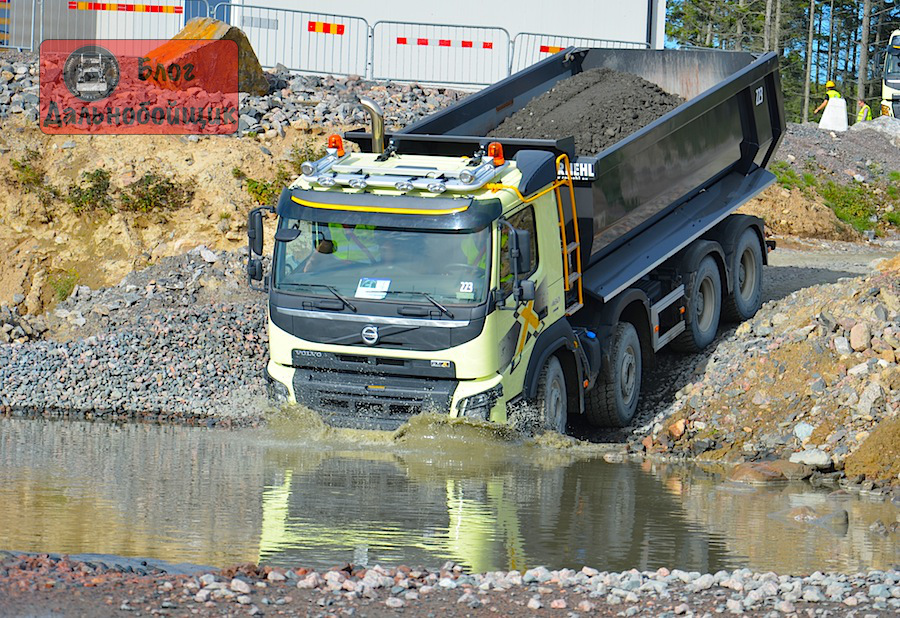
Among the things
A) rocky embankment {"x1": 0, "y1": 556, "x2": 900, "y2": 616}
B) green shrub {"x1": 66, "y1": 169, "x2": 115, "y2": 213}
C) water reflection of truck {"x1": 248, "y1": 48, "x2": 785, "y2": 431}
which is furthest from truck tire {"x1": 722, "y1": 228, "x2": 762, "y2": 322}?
green shrub {"x1": 66, "y1": 169, "x2": 115, "y2": 213}

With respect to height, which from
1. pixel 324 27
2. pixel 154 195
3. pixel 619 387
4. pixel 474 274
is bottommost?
pixel 619 387

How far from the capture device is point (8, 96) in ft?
69.7

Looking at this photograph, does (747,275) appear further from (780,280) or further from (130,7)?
(130,7)

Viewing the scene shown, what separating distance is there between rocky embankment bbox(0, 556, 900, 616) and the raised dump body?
18.1 feet

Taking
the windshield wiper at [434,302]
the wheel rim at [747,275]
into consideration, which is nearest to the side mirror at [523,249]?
the windshield wiper at [434,302]

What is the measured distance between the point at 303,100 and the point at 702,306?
377 inches

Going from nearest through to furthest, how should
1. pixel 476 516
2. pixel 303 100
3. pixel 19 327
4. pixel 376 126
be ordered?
pixel 476 516 → pixel 376 126 → pixel 19 327 → pixel 303 100

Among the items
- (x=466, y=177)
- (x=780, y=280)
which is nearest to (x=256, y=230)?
(x=466, y=177)

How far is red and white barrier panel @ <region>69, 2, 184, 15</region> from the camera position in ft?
77.8

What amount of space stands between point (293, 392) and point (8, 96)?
12.0 meters

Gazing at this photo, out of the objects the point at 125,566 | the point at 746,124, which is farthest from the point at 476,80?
the point at 125,566

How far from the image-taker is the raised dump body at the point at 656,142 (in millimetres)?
12617

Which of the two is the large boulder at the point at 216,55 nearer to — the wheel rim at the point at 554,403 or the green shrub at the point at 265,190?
the green shrub at the point at 265,190

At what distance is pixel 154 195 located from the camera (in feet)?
65.4
